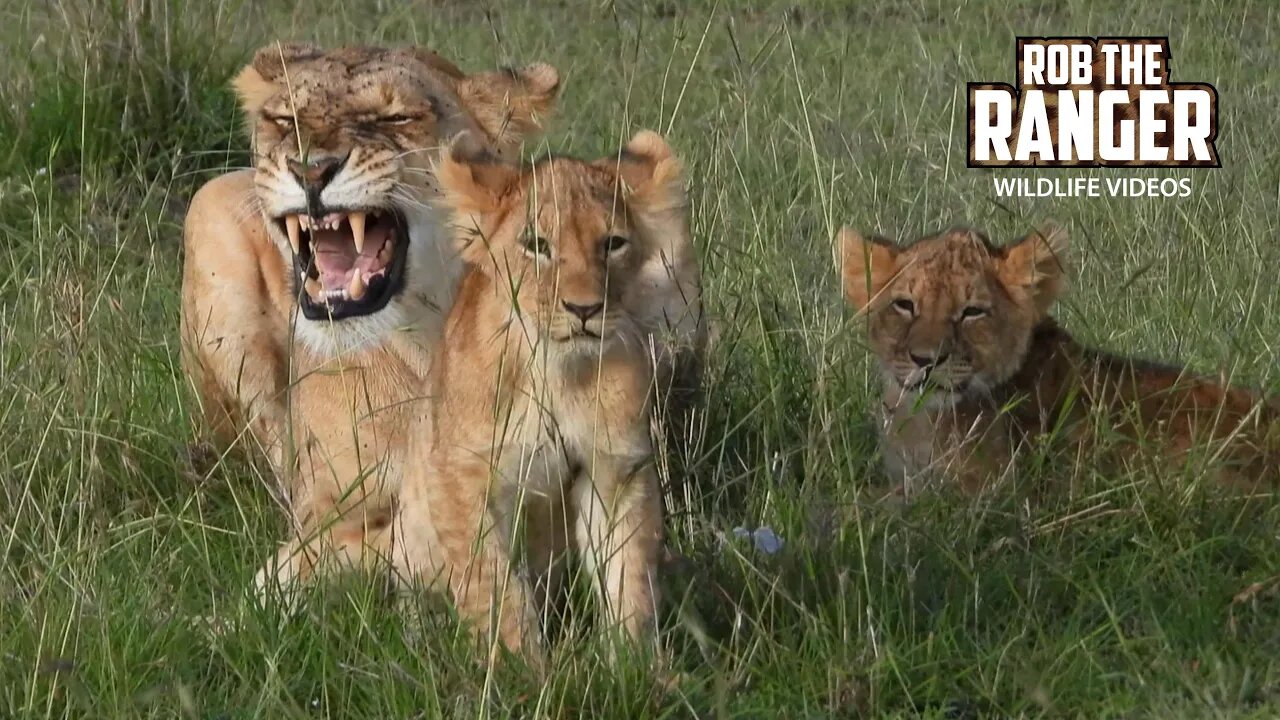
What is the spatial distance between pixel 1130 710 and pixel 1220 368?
148 cm

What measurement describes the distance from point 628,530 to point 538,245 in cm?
48

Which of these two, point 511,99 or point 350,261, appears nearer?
point 350,261

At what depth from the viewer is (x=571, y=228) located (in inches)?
119

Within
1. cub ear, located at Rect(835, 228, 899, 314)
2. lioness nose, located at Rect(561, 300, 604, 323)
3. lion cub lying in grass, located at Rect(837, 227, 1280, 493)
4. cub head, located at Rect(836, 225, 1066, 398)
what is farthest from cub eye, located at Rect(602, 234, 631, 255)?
cub ear, located at Rect(835, 228, 899, 314)

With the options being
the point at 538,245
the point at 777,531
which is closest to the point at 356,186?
the point at 538,245

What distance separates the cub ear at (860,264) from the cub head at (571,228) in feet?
4.15

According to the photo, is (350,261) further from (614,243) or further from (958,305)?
(958,305)

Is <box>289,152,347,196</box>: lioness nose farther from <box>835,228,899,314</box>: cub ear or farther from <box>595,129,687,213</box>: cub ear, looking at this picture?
<box>835,228,899,314</box>: cub ear

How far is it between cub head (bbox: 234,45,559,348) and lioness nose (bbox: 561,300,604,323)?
0.59 meters

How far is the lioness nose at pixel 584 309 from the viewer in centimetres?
295

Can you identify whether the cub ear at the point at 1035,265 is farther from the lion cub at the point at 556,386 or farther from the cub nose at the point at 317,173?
the cub nose at the point at 317,173

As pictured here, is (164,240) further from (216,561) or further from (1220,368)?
(1220,368)

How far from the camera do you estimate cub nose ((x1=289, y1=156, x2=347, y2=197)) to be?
136 inches

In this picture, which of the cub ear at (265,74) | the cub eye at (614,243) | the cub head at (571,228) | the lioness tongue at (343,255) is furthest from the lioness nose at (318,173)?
the cub eye at (614,243)
